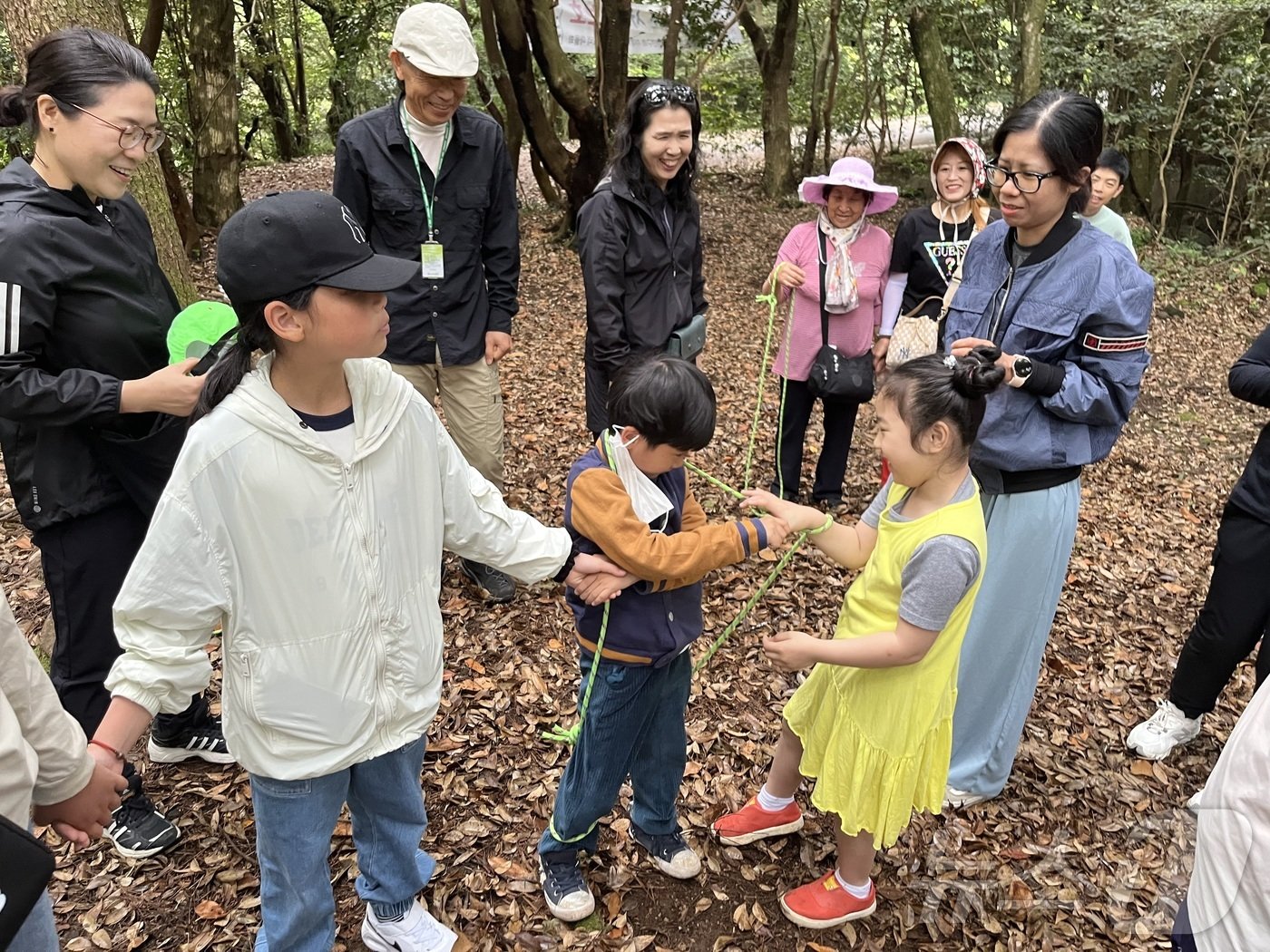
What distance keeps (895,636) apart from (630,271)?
2380 mm

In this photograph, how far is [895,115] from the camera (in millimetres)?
17625

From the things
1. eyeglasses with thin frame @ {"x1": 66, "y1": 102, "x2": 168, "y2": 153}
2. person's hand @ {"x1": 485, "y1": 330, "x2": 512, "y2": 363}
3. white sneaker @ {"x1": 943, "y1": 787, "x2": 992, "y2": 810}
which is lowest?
white sneaker @ {"x1": 943, "y1": 787, "x2": 992, "y2": 810}

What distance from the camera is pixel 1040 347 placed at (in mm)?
2674

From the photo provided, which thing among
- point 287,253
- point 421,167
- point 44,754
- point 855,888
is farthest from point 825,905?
point 421,167

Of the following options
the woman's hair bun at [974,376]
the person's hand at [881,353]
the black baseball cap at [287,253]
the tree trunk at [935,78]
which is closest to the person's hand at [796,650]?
the woman's hair bun at [974,376]

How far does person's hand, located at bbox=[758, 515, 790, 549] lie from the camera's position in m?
2.28

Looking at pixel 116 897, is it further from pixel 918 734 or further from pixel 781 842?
pixel 918 734

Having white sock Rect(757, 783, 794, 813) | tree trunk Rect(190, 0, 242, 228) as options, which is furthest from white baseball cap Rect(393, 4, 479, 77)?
tree trunk Rect(190, 0, 242, 228)

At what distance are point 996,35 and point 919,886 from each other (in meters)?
15.8

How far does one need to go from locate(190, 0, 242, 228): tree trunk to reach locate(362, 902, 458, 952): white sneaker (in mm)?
9324

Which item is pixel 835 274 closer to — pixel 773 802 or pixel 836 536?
pixel 836 536

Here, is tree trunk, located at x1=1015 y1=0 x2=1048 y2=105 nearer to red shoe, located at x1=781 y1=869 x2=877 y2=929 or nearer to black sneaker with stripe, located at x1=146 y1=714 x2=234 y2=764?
red shoe, located at x1=781 y1=869 x2=877 y2=929

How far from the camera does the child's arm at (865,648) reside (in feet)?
7.30

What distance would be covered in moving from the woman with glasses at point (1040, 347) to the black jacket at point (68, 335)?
8.32 ft
